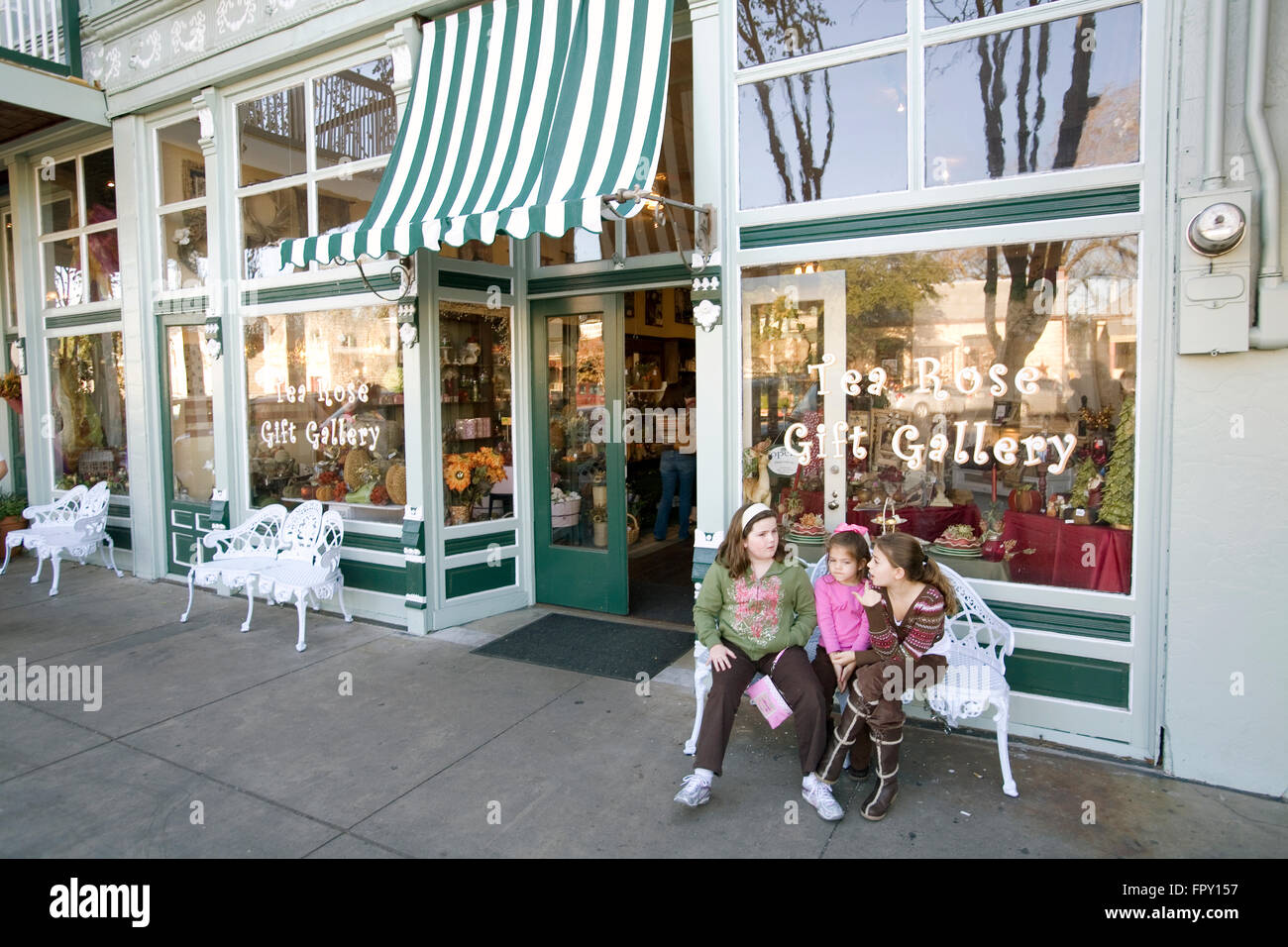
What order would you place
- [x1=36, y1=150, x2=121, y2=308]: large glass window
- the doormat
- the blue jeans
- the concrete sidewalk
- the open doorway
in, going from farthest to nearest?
the blue jeans, the open doorway, [x1=36, y1=150, x2=121, y2=308]: large glass window, the doormat, the concrete sidewalk

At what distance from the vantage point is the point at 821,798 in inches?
141

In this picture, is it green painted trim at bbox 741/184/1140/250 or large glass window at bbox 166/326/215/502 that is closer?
green painted trim at bbox 741/184/1140/250

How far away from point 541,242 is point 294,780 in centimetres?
436

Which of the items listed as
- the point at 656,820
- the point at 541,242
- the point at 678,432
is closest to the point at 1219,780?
the point at 656,820

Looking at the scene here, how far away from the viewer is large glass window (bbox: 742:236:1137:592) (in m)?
4.14

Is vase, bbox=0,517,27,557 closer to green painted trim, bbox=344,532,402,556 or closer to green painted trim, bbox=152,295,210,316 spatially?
green painted trim, bbox=152,295,210,316

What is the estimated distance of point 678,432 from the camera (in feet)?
31.9

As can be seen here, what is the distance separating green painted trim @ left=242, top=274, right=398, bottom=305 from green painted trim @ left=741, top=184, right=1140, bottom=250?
3.09m

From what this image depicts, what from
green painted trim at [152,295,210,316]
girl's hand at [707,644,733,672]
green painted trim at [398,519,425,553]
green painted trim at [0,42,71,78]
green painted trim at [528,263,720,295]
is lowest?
girl's hand at [707,644,733,672]

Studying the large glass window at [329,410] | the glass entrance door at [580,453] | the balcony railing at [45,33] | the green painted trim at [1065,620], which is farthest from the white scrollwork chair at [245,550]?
the green painted trim at [1065,620]

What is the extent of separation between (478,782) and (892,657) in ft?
6.78

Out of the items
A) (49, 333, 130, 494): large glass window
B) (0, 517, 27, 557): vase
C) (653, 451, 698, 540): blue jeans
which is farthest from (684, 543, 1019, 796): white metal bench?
(0, 517, 27, 557): vase

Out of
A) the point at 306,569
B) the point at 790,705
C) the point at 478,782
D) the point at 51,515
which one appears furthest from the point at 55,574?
the point at 790,705

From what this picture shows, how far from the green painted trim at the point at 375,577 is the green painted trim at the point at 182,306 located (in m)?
3.00
